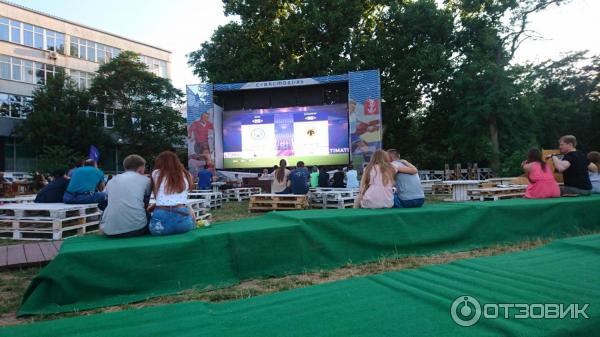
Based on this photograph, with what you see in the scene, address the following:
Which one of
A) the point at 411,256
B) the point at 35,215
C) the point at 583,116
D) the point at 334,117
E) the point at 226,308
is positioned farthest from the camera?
the point at 583,116

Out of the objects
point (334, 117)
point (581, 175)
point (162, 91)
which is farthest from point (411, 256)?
point (162, 91)

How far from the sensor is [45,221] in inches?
253

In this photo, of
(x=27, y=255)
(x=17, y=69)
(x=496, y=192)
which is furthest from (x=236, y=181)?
(x=17, y=69)

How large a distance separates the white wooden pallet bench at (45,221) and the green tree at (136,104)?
23933 millimetres

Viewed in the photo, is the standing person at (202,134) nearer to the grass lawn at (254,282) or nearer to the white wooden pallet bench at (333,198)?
the white wooden pallet bench at (333,198)

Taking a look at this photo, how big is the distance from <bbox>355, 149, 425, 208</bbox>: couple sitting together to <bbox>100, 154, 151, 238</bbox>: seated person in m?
3.06

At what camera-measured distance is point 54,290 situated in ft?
10.3

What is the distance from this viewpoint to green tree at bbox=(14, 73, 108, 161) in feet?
89.5

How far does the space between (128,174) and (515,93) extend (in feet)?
67.5

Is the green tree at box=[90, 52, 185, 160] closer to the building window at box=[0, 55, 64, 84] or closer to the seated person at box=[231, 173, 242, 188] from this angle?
the building window at box=[0, 55, 64, 84]

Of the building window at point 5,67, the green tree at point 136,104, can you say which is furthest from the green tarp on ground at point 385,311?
the building window at point 5,67

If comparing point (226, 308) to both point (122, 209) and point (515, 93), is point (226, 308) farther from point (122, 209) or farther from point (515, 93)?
point (515, 93)

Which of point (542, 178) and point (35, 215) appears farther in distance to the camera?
point (35, 215)

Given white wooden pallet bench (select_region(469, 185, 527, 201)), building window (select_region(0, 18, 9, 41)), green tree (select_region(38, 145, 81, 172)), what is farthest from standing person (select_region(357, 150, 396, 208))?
building window (select_region(0, 18, 9, 41))
